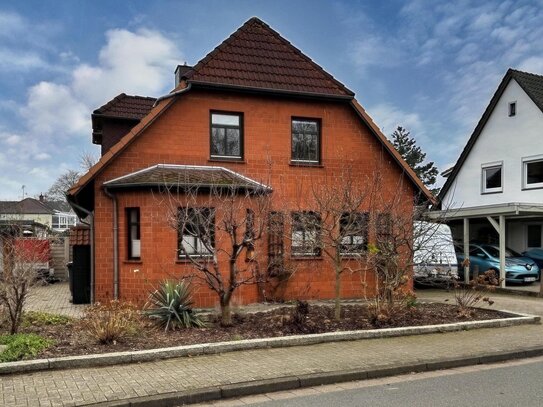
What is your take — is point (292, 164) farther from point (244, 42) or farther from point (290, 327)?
point (290, 327)

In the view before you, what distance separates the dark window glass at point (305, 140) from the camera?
15.5m

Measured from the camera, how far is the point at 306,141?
51.4 ft

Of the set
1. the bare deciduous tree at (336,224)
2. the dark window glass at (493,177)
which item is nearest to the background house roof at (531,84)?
the dark window glass at (493,177)

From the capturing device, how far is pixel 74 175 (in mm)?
57188

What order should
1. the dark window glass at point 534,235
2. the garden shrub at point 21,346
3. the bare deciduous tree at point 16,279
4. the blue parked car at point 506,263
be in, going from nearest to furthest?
1. the garden shrub at point 21,346
2. the bare deciduous tree at point 16,279
3. the blue parked car at point 506,263
4. the dark window glass at point 534,235

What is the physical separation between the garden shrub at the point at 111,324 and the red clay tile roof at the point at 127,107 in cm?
975

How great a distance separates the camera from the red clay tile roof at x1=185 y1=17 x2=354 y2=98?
1459cm

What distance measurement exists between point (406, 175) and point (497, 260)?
7358 millimetres

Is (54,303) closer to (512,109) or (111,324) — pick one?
(111,324)

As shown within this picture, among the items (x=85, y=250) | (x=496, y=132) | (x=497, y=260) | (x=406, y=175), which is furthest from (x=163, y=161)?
(x=496, y=132)

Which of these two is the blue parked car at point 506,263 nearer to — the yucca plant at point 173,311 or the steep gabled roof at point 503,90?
the steep gabled roof at point 503,90

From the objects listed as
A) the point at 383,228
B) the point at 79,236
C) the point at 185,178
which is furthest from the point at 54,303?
the point at 383,228

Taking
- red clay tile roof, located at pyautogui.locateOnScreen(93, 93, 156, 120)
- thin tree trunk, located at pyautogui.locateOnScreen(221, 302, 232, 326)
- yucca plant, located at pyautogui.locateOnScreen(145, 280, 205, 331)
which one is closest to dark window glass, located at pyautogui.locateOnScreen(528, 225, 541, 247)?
red clay tile roof, located at pyautogui.locateOnScreen(93, 93, 156, 120)

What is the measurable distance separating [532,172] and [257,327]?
18996 mm
